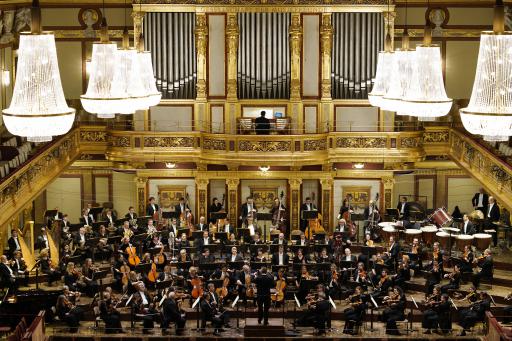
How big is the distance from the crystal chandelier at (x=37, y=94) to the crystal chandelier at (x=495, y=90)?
12.0 feet

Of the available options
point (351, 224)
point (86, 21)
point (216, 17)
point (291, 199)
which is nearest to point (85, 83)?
point (86, 21)

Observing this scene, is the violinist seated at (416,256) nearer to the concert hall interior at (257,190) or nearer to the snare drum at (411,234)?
the concert hall interior at (257,190)

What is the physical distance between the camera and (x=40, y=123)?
9438 mm

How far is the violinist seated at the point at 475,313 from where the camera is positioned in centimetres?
2020

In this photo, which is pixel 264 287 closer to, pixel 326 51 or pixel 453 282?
pixel 453 282

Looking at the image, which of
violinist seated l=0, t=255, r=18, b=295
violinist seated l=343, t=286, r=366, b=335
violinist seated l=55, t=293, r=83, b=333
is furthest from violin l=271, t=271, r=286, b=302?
violinist seated l=0, t=255, r=18, b=295

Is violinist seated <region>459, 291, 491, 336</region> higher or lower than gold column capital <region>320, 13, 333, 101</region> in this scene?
lower

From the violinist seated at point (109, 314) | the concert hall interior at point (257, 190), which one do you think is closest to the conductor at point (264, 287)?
the concert hall interior at point (257, 190)

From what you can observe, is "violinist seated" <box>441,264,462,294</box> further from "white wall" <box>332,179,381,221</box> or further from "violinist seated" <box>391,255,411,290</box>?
"white wall" <box>332,179,381,221</box>

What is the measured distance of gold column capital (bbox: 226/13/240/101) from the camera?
26047 mm

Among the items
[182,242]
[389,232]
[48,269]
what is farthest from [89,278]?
[389,232]

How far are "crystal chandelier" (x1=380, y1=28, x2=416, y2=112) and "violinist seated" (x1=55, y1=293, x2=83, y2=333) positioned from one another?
31.2ft

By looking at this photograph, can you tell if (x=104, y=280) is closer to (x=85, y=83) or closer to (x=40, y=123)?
(x=85, y=83)

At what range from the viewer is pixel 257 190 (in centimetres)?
2738
